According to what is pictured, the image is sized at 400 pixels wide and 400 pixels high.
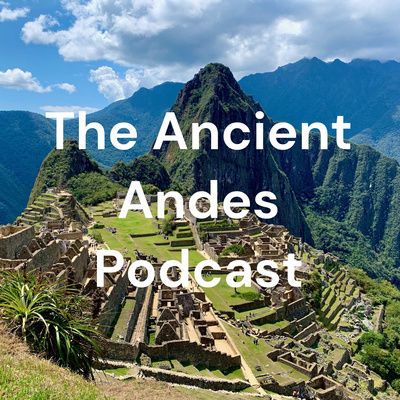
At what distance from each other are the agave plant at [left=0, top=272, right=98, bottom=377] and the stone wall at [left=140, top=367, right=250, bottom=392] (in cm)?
588

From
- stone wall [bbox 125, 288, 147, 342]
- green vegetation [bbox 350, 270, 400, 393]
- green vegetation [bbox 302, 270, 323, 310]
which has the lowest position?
green vegetation [bbox 350, 270, 400, 393]

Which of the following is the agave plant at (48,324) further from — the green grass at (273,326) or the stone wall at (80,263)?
the green grass at (273,326)

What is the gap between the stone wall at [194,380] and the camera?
18.3 m

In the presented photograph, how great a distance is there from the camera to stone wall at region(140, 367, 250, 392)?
18297 mm

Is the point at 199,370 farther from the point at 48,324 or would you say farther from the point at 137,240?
the point at 137,240

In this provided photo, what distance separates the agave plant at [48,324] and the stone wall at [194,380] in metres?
A: 5.88

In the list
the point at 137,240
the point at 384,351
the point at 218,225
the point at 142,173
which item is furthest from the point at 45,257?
the point at 142,173

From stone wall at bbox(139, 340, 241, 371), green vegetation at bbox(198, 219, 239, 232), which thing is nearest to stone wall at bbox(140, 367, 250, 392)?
stone wall at bbox(139, 340, 241, 371)

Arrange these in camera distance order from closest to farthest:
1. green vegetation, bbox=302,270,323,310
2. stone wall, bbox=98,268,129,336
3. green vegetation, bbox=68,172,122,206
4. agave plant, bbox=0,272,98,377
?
1. agave plant, bbox=0,272,98,377
2. stone wall, bbox=98,268,129,336
3. green vegetation, bbox=302,270,323,310
4. green vegetation, bbox=68,172,122,206

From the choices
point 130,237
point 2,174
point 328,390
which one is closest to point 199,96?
point 2,174

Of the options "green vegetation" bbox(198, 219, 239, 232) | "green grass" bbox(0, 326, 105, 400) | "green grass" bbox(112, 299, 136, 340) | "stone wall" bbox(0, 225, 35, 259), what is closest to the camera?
"green grass" bbox(0, 326, 105, 400)

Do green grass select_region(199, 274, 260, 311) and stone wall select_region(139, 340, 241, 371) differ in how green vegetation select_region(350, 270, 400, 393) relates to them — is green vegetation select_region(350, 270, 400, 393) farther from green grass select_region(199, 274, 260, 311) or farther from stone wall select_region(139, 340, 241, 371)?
stone wall select_region(139, 340, 241, 371)

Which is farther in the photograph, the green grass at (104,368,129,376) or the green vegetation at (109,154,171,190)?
the green vegetation at (109,154,171,190)

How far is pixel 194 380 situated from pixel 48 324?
932cm
